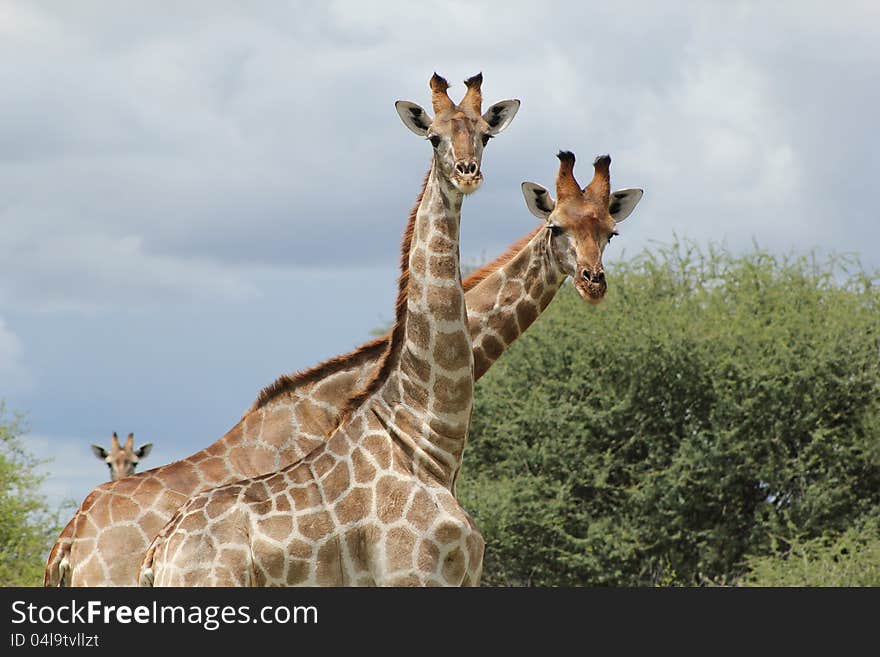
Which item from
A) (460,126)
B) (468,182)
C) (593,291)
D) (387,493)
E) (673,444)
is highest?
(673,444)

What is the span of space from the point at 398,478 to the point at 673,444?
73.7ft

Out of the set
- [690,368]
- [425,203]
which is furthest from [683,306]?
[425,203]

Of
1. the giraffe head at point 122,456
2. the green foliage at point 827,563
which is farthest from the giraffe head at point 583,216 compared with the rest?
the giraffe head at point 122,456

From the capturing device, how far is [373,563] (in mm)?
8133

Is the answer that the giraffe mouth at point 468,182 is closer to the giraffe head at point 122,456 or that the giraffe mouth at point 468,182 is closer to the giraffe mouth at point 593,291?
the giraffe mouth at point 593,291

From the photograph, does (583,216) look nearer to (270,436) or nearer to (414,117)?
(414,117)

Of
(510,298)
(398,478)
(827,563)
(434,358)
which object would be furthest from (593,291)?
(827,563)

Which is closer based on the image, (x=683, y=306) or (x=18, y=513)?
(x=18, y=513)

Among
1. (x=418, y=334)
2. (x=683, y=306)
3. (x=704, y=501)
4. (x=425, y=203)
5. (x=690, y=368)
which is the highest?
(x=683, y=306)

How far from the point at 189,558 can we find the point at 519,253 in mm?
4706

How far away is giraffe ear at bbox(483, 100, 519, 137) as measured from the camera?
9.18m

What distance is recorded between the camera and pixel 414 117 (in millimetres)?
9211
